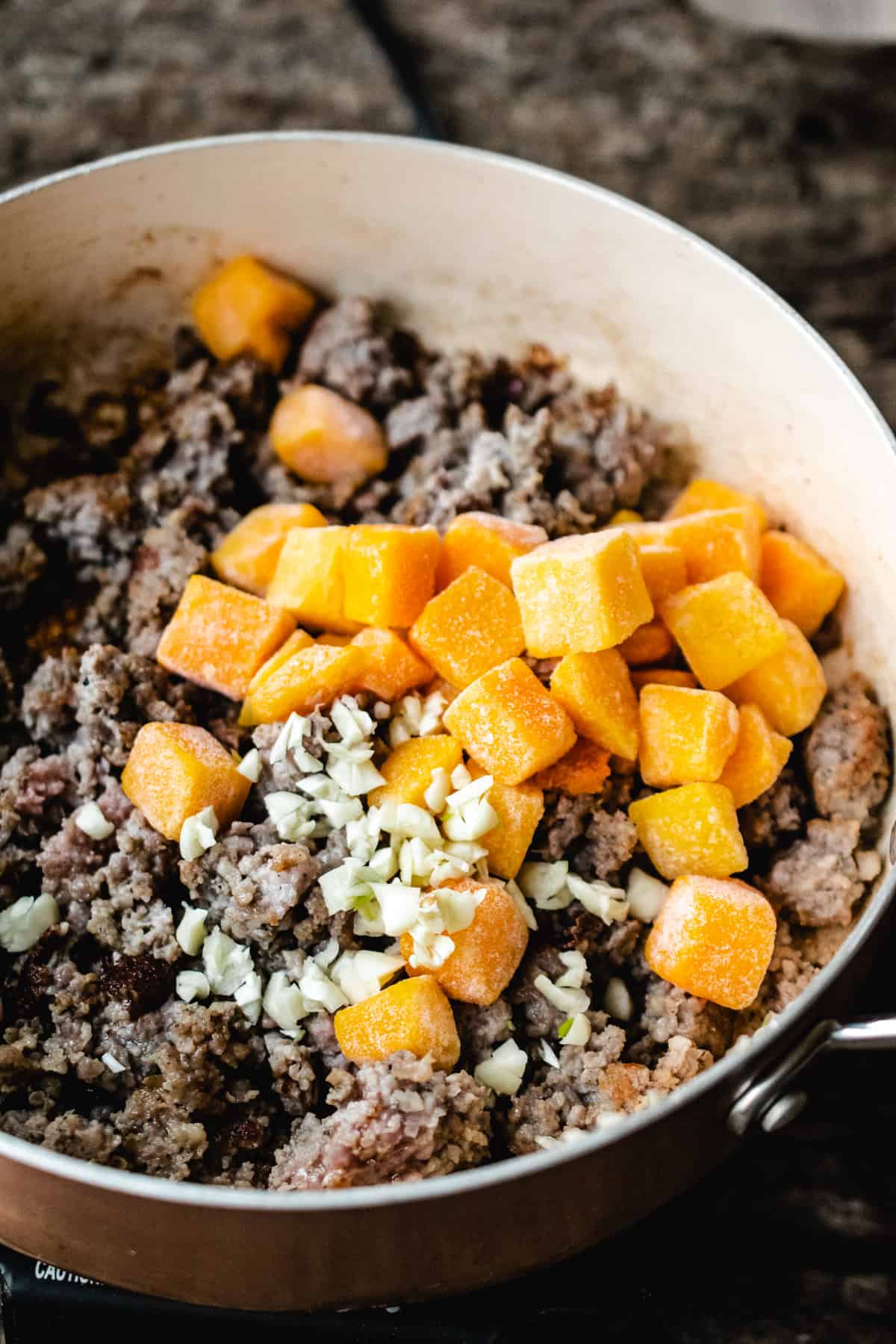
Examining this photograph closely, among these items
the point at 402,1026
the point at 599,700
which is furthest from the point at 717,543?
the point at 402,1026

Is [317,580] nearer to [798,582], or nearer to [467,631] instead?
[467,631]

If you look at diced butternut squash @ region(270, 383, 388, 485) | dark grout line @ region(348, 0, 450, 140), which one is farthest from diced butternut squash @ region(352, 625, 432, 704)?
dark grout line @ region(348, 0, 450, 140)

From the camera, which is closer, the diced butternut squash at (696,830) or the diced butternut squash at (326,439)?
the diced butternut squash at (696,830)

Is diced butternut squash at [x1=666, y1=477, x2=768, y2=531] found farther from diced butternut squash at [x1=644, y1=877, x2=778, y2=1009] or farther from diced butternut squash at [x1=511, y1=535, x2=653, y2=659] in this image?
diced butternut squash at [x1=644, y1=877, x2=778, y2=1009]

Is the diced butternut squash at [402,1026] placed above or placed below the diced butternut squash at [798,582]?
below

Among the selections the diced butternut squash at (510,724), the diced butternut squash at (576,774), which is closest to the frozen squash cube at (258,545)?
the diced butternut squash at (510,724)

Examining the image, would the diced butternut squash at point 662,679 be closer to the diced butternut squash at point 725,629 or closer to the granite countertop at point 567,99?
the diced butternut squash at point 725,629
